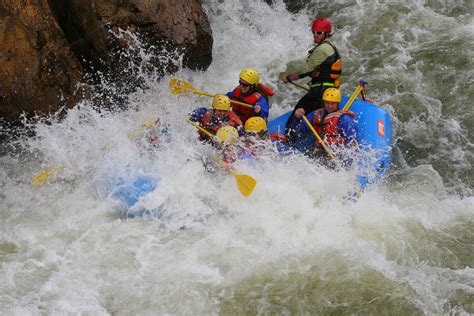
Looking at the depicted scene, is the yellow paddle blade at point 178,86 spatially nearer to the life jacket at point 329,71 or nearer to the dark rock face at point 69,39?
the dark rock face at point 69,39

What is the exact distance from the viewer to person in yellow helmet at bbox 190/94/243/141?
6594 millimetres

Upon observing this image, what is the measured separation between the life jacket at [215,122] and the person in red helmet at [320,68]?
2.18 ft

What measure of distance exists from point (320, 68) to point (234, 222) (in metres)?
2.18

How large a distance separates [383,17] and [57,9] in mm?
5015

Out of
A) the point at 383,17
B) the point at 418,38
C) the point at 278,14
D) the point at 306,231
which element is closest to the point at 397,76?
the point at 418,38

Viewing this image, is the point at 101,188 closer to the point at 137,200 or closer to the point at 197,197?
the point at 137,200

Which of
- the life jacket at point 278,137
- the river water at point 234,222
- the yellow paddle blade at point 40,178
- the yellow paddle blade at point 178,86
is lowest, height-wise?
the river water at point 234,222

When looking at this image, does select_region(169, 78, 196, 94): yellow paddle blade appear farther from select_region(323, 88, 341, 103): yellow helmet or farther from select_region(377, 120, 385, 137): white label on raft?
select_region(377, 120, 385, 137): white label on raft

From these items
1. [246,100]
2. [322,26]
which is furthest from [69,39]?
[322,26]

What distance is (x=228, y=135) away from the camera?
20.2 ft

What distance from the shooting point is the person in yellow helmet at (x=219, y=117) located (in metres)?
6.59

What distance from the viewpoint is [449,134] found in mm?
7262

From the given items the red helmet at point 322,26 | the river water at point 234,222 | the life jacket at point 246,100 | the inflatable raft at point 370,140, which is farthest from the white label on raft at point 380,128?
the life jacket at point 246,100

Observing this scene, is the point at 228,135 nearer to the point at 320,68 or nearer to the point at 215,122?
the point at 215,122
